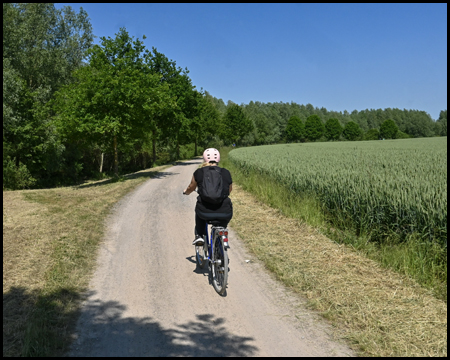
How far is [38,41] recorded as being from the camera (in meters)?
33.9

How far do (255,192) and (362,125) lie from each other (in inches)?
5572

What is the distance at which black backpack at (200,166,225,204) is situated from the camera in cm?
531

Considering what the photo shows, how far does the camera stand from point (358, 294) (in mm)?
5012

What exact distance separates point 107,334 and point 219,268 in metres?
1.77

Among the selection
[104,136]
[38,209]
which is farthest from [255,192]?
[104,136]

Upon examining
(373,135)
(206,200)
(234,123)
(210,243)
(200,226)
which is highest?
(234,123)

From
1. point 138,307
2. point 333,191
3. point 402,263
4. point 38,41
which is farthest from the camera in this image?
point 38,41

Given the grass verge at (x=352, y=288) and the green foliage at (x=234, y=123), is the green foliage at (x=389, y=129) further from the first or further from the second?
the grass verge at (x=352, y=288)

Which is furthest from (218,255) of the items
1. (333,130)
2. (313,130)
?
(333,130)

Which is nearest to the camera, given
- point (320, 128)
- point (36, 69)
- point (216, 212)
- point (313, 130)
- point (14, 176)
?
point (216, 212)

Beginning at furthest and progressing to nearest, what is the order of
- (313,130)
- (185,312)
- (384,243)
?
(313,130) → (384,243) → (185,312)

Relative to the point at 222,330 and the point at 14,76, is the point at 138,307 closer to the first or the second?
the point at 222,330

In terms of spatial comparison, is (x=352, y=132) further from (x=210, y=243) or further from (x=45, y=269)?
(x=45, y=269)

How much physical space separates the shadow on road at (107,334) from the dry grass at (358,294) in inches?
51.1
